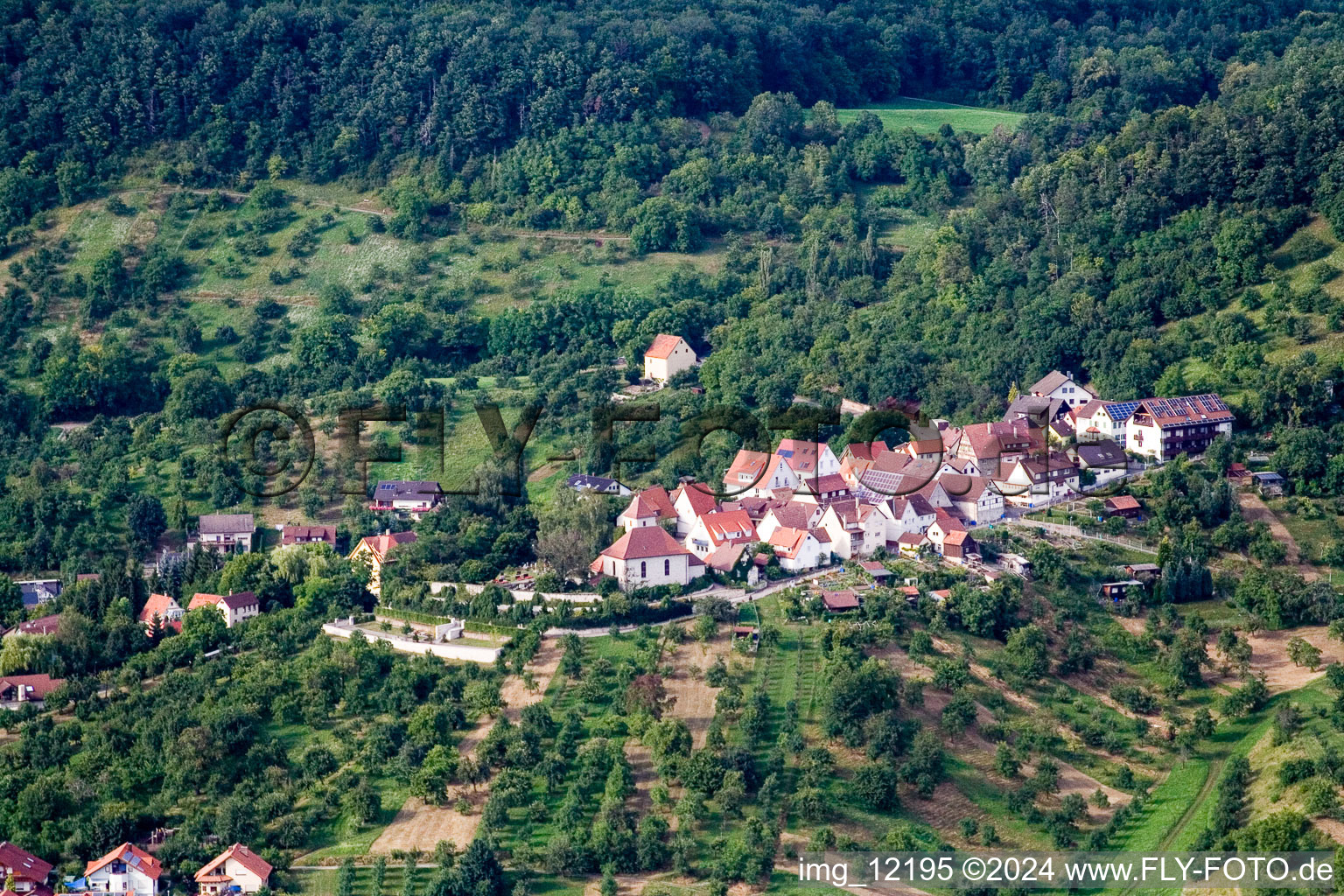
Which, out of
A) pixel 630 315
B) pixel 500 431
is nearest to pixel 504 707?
pixel 500 431

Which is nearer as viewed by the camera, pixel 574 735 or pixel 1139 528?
pixel 574 735

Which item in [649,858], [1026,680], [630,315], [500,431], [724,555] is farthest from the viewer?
[630,315]

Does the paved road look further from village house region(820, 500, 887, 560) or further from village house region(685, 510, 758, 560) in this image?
village house region(685, 510, 758, 560)

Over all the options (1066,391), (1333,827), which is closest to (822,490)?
(1066,391)

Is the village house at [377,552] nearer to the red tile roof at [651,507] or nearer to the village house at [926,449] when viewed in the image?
the red tile roof at [651,507]

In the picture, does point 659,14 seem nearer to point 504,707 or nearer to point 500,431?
point 500,431

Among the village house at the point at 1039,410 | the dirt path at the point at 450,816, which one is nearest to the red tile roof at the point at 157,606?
the dirt path at the point at 450,816

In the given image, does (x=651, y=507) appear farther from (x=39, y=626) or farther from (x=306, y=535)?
(x=39, y=626)
